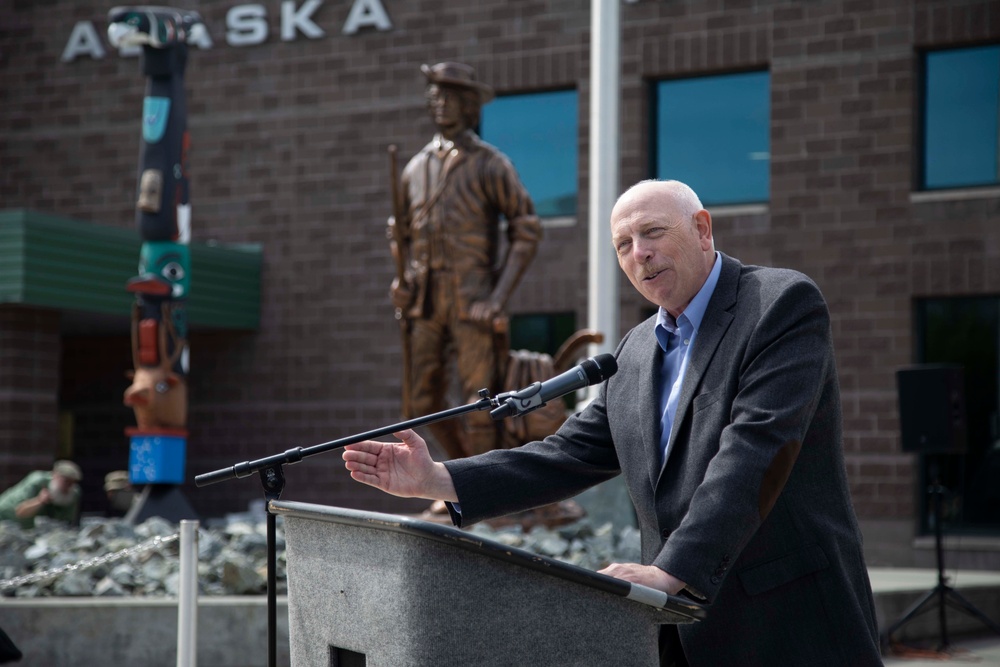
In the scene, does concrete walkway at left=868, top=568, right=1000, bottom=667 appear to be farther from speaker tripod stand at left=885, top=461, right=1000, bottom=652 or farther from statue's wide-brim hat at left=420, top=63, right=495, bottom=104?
statue's wide-brim hat at left=420, top=63, right=495, bottom=104

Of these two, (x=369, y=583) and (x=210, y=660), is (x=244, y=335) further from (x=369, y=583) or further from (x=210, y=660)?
(x=369, y=583)

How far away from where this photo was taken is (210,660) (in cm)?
Result: 655

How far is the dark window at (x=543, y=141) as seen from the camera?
51.5ft

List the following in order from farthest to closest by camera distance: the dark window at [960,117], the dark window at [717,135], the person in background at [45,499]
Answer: the dark window at [717,135], the dark window at [960,117], the person in background at [45,499]

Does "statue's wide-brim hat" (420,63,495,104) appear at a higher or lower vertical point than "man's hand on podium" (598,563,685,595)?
higher

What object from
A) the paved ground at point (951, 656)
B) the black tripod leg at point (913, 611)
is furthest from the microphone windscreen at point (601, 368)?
the black tripod leg at point (913, 611)

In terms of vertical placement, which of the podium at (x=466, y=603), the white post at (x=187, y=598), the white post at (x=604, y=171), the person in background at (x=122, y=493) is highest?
the white post at (x=604, y=171)

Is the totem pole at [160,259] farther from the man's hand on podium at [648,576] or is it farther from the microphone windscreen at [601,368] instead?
the man's hand on podium at [648,576]

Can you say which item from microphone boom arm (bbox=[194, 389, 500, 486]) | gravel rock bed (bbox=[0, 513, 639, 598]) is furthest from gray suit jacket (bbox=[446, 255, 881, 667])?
gravel rock bed (bbox=[0, 513, 639, 598])

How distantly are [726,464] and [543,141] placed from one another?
1364 cm

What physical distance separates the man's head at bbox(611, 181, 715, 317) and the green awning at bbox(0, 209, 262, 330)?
1245 cm

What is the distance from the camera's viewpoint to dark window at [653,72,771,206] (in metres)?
14.9

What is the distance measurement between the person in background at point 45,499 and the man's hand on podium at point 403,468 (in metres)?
9.56

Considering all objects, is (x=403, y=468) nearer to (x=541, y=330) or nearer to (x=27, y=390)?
(x=541, y=330)
